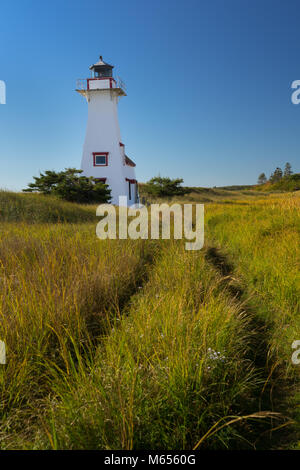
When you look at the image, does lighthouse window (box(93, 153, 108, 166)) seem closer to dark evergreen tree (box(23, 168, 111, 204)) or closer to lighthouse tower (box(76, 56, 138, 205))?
lighthouse tower (box(76, 56, 138, 205))

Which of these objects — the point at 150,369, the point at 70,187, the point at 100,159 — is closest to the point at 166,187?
the point at 100,159

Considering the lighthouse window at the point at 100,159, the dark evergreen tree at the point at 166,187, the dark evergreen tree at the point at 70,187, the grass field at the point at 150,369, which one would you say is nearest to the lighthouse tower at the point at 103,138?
the lighthouse window at the point at 100,159

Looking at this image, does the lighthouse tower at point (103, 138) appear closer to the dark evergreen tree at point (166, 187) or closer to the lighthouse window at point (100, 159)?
the lighthouse window at point (100, 159)

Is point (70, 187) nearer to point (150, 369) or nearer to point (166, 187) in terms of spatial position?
point (166, 187)

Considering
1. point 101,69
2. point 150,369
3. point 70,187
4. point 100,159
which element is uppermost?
point 101,69

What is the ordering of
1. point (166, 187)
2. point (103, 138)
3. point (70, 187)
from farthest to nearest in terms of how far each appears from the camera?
point (166, 187) < point (103, 138) < point (70, 187)

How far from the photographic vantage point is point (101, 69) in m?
25.7

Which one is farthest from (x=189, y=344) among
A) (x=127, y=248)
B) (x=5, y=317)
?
(x=127, y=248)

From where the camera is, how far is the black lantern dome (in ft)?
83.0

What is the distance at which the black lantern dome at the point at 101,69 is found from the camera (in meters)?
25.3

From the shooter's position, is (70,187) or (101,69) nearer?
(70,187)

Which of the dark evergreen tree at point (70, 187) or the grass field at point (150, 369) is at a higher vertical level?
the dark evergreen tree at point (70, 187)

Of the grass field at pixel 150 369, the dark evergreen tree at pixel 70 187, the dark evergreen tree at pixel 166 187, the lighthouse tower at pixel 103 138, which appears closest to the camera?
the grass field at pixel 150 369

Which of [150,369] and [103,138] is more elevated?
[103,138]
